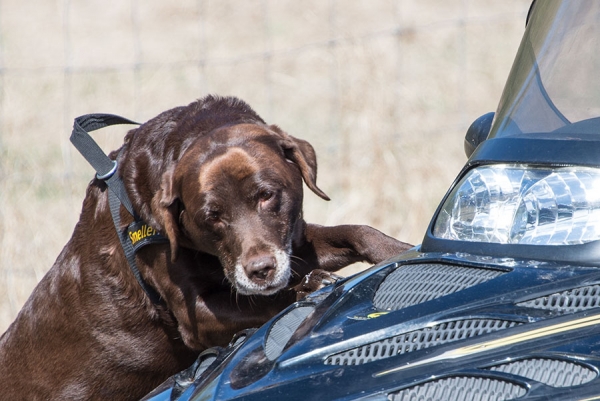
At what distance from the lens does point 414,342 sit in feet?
4.63

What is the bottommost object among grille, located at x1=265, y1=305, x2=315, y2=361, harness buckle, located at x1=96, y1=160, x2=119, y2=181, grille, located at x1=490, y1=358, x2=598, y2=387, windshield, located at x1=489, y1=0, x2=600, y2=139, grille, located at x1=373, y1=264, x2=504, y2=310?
grille, located at x1=265, y1=305, x2=315, y2=361

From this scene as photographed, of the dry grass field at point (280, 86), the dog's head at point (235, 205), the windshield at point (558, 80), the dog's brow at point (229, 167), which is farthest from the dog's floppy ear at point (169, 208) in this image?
the dry grass field at point (280, 86)

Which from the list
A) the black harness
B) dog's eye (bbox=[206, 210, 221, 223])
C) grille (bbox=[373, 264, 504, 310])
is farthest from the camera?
the black harness

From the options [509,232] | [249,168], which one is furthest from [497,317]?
[249,168]

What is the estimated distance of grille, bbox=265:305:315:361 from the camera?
1618mm

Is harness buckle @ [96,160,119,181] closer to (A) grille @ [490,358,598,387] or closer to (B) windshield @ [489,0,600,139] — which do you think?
(B) windshield @ [489,0,600,139]

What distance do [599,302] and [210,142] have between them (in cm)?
190

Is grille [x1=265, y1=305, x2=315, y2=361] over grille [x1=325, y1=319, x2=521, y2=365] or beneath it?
beneath

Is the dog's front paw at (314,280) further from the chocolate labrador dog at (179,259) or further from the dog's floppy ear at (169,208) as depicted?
the dog's floppy ear at (169,208)

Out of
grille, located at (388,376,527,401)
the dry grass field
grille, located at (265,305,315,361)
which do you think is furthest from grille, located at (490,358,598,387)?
the dry grass field

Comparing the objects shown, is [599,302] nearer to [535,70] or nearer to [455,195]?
[455,195]

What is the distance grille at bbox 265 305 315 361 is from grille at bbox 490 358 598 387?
46 centimetres

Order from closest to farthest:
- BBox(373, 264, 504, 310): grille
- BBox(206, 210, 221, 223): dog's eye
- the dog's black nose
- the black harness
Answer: BBox(373, 264, 504, 310): grille < the dog's black nose < BBox(206, 210, 221, 223): dog's eye < the black harness

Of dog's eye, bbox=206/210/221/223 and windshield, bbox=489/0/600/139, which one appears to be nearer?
windshield, bbox=489/0/600/139
